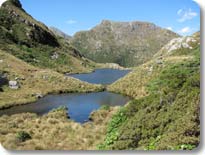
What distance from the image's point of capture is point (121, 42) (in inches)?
6186

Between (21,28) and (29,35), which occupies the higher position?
(21,28)

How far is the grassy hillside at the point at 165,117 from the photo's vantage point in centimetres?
768

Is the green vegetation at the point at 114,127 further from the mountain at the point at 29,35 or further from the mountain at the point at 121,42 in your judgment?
A: the mountain at the point at 121,42

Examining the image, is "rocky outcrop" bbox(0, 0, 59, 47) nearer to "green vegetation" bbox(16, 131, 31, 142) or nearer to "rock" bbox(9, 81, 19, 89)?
"rock" bbox(9, 81, 19, 89)

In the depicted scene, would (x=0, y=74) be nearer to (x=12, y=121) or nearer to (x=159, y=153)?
→ (x=12, y=121)

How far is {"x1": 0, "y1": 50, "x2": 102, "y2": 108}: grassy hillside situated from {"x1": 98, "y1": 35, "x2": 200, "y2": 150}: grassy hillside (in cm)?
667

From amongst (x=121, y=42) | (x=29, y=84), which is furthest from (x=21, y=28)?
(x=121, y=42)

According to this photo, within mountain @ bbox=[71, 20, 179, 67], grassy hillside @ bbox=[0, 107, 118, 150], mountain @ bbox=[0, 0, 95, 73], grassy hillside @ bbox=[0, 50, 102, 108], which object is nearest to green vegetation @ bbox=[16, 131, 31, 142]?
grassy hillside @ bbox=[0, 107, 118, 150]

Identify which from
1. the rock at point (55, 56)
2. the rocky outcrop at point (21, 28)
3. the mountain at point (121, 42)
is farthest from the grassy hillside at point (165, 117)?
the mountain at point (121, 42)

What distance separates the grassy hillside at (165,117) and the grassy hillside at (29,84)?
6671 mm

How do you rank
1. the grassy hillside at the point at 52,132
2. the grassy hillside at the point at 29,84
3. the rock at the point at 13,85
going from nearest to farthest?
1. the grassy hillside at the point at 52,132
2. the grassy hillside at the point at 29,84
3. the rock at the point at 13,85

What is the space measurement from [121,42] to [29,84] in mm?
137833

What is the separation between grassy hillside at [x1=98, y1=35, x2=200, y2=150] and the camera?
302 inches

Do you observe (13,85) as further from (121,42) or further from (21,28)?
(121,42)
